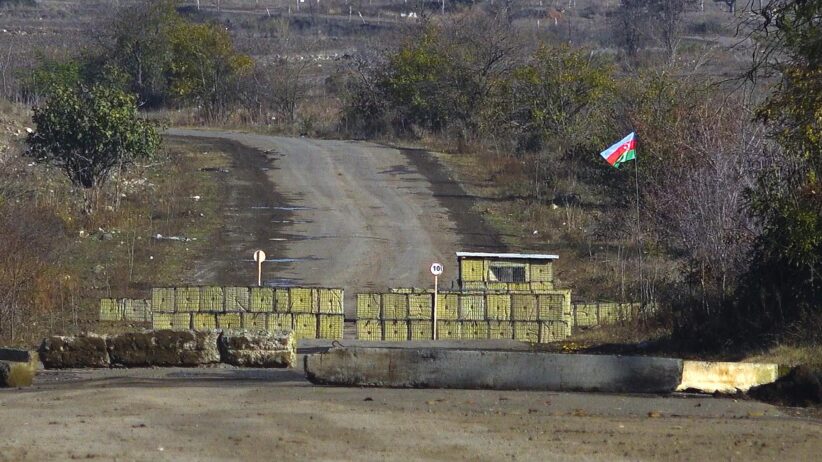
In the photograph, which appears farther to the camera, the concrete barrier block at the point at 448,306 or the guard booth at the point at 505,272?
the guard booth at the point at 505,272

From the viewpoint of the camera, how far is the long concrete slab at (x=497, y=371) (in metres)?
13.1

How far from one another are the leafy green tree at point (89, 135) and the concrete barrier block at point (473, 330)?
1874 centimetres

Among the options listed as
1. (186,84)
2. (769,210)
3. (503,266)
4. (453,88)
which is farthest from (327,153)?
(769,210)

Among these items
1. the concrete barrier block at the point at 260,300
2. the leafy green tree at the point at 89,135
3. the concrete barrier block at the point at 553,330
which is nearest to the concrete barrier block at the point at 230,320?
the concrete barrier block at the point at 260,300

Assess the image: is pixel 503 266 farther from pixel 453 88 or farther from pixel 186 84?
pixel 186 84

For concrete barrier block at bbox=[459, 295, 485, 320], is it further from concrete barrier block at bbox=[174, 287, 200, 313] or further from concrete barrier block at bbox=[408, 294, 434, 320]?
concrete barrier block at bbox=[174, 287, 200, 313]

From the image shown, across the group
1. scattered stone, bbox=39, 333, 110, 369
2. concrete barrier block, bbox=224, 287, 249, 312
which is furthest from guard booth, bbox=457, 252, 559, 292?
scattered stone, bbox=39, 333, 110, 369

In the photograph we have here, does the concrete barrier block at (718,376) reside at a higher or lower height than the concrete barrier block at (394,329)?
lower

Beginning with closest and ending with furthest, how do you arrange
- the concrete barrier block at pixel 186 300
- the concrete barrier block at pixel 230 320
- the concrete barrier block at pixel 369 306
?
the concrete barrier block at pixel 230 320 < the concrete barrier block at pixel 186 300 < the concrete barrier block at pixel 369 306

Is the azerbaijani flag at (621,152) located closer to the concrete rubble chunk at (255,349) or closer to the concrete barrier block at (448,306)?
the concrete barrier block at (448,306)

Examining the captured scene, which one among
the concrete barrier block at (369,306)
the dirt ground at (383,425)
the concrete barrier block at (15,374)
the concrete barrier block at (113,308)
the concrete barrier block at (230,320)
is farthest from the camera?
the concrete barrier block at (113,308)

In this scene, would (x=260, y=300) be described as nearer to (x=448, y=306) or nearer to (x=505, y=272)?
(x=448, y=306)

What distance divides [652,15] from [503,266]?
61.0 meters

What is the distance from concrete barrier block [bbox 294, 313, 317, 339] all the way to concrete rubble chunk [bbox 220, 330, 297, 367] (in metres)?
8.70
